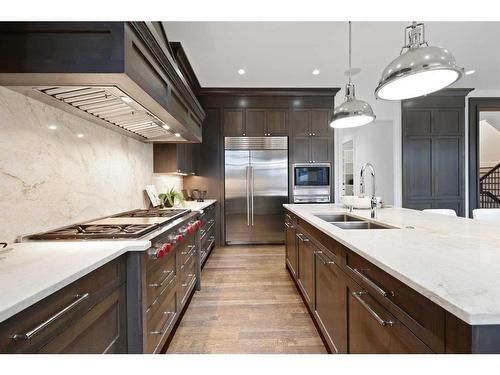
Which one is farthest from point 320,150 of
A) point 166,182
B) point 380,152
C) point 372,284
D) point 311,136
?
point 372,284

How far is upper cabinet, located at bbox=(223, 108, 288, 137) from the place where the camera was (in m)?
4.73

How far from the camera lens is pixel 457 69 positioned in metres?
1.33

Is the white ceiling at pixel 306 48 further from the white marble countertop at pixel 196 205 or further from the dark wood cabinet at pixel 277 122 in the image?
the white marble countertop at pixel 196 205

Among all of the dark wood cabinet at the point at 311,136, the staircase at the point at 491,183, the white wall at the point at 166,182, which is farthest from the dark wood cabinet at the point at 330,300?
the staircase at the point at 491,183

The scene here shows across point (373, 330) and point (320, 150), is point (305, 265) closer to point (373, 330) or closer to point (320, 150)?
point (373, 330)

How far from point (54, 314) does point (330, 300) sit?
4.76 feet

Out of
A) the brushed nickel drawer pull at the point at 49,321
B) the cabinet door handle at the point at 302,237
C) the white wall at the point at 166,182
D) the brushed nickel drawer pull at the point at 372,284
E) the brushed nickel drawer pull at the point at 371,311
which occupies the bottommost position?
the brushed nickel drawer pull at the point at 371,311

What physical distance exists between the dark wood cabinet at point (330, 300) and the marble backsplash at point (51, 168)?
1.78 metres

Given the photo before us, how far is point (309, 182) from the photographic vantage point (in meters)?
4.71

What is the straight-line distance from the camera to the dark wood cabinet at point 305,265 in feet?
6.83

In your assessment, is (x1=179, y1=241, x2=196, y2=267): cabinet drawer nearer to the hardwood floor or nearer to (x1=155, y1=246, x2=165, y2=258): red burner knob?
the hardwood floor
